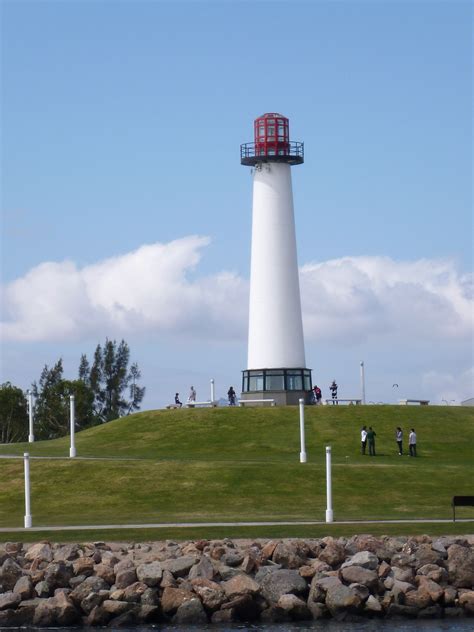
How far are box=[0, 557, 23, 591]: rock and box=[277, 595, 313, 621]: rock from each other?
6.49 metres

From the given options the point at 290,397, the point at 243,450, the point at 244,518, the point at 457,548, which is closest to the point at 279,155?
the point at 290,397

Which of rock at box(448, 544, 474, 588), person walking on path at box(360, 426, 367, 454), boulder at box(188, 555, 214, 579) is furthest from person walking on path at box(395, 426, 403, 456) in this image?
boulder at box(188, 555, 214, 579)

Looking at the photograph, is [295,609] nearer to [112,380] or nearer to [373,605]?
[373,605]

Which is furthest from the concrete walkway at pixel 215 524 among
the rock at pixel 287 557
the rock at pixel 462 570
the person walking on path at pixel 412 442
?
the person walking on path at pixel 412 442

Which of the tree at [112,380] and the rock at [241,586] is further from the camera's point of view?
the tree at [112,380]

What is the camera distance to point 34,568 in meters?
34.3

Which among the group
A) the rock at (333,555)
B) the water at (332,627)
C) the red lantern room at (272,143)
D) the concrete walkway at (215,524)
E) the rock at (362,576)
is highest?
the red lantern room at (272,143)

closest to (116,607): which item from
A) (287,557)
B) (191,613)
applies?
(191,613)

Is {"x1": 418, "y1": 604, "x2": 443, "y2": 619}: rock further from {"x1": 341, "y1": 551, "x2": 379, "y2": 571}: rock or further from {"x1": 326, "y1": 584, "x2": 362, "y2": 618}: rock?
{"x1": 341, "y1": 551, "x2": 379, "y2": 571}: rock

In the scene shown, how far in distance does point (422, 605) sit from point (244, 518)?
Answer: 14220 millimetres

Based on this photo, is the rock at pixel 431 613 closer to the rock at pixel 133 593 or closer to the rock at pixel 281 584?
the rock at pixel 281 584

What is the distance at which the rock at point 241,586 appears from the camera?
3222cm

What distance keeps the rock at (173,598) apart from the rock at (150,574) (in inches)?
18.3

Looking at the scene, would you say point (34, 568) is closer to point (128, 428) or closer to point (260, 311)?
point (128, 428)
